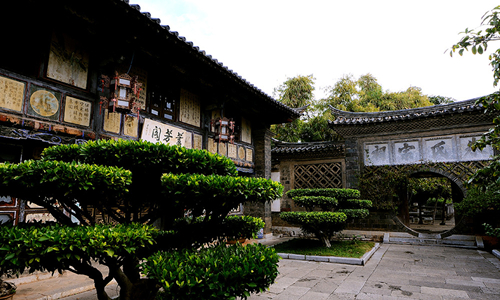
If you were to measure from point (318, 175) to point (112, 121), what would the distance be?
9.59 meters

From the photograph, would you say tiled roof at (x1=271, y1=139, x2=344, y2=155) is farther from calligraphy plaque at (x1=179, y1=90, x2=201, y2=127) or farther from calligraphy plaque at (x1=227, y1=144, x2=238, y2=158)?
calligraphy plaque at (x1=179, y1=90, x2=201, y2=127)

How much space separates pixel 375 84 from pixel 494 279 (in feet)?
58.9

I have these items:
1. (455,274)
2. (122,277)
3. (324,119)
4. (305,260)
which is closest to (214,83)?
(305,260)

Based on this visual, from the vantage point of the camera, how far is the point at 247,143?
416 inches

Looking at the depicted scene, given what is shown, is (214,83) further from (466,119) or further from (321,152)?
(466,119)

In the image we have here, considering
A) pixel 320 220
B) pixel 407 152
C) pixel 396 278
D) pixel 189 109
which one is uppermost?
pixel 189 109

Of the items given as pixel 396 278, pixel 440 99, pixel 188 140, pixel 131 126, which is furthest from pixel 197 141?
pixel 440 99

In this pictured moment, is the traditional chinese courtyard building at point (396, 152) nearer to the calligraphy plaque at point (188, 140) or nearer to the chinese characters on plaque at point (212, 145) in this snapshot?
the chinese characters on plaque at point (212, 145)

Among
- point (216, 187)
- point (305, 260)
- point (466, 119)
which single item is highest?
point (466, 119)

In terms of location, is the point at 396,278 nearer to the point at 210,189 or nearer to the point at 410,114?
the point at 210,189

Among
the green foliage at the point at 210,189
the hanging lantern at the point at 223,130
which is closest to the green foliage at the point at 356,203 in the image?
the hanging lantern at the point at 223,130

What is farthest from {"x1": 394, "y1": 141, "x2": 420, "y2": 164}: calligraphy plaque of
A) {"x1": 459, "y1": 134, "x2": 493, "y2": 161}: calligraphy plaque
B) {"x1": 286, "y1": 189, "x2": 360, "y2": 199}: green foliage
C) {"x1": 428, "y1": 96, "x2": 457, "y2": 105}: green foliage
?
{"x1": 428, "y1": 96, "x2": 457, "y2": 105}: green foliage

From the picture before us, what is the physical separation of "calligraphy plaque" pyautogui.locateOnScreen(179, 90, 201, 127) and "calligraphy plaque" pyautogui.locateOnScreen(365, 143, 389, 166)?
24.2ft

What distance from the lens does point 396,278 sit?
5625 millimetres
